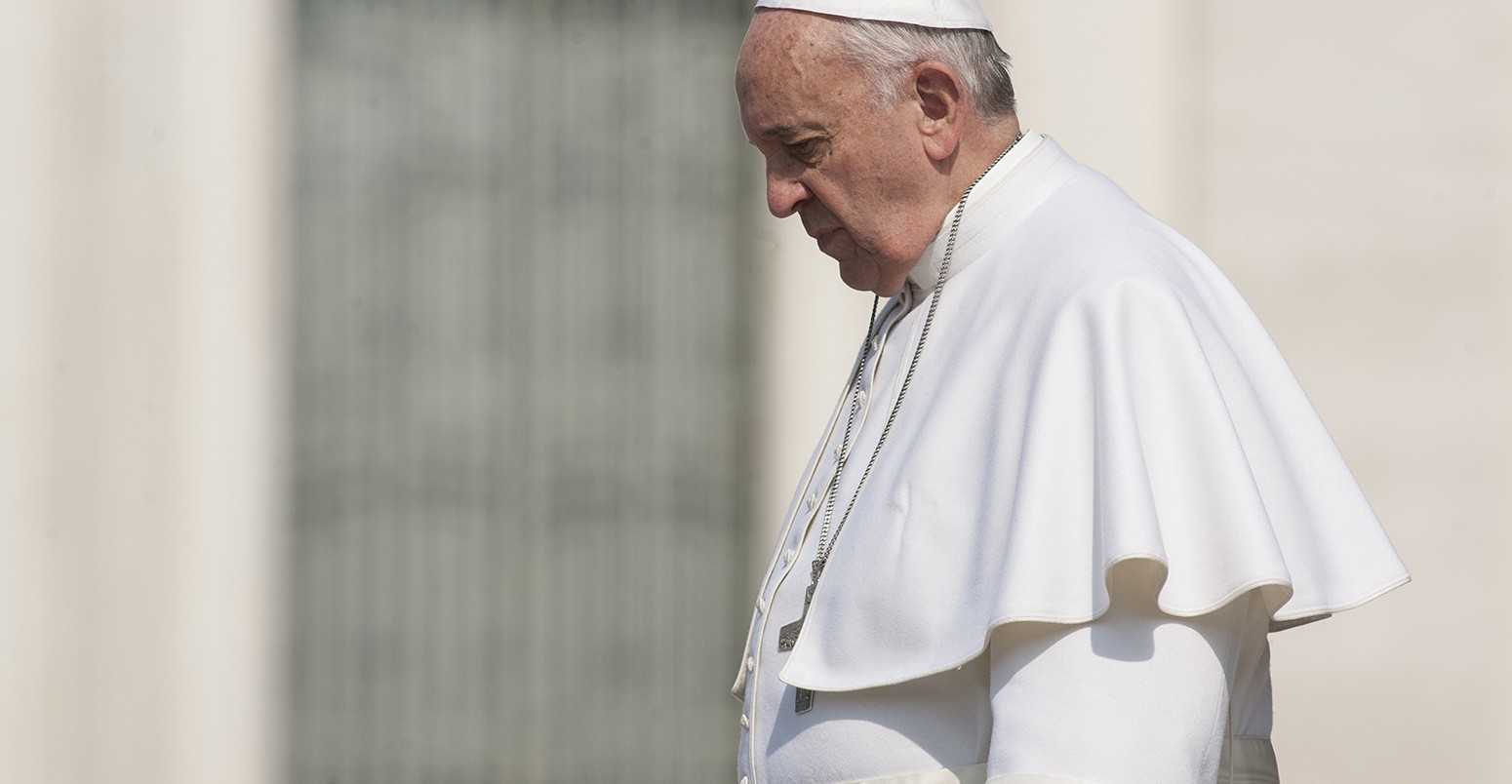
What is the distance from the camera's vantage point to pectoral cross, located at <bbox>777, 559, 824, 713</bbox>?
2.23m

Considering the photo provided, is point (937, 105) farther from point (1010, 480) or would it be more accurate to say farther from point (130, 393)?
point (130, 393)

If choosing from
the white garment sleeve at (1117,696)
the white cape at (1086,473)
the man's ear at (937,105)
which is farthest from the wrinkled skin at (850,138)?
the white garment sleeve at (1117,696)

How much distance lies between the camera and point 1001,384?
2.15 meters

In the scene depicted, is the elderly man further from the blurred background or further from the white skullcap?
the blurred background

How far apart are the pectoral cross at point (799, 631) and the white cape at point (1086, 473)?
0.04m

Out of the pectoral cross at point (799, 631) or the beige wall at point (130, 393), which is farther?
the beige wall at point (130, 393)

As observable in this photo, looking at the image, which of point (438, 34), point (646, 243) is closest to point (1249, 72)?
point (646, 243)

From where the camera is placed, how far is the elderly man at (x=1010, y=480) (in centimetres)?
192

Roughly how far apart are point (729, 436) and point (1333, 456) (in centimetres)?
350

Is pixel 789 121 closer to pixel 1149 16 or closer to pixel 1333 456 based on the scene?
pixel 1333 456

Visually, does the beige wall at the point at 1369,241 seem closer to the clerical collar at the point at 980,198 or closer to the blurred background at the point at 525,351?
the blurred background at the point at 525,351

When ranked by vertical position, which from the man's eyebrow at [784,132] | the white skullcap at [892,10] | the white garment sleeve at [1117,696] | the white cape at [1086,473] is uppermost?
the white skullcap at [892,10]

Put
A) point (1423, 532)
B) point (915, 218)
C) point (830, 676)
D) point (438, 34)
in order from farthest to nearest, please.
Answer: point (438, 34), point (1423, 532), point (915, 218), point (830, 676)

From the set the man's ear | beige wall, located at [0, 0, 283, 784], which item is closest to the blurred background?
beige wall, located at [0, 0, 283, 784]
